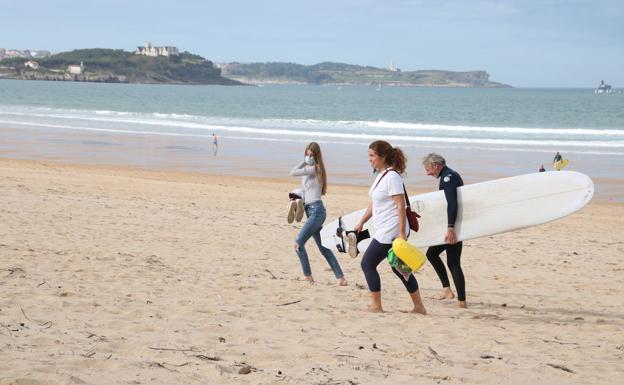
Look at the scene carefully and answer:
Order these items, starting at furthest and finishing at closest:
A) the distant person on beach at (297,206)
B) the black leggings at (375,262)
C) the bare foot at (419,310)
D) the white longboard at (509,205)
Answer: the distant person on beach at (297,206) → the white longboard at (509,205) → the bare foot at (419,310) → the black leggings at (375,262)

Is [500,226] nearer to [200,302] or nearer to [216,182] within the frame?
[200,302]

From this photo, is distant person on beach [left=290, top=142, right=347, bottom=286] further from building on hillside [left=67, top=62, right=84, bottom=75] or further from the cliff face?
building on hillside [left=67, top=62, right=84, bottom=75]

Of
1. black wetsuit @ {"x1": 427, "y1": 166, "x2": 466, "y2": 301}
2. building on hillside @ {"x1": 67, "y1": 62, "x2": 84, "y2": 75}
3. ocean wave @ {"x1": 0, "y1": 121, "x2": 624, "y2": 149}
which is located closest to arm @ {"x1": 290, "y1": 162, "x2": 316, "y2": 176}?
black wetsuit @ {"x1": 427, "y1": 166, "x2": 466, "y2": 301}

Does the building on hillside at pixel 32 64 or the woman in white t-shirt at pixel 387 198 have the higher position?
the building on hillside at pixel 32 64

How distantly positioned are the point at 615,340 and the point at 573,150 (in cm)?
2671

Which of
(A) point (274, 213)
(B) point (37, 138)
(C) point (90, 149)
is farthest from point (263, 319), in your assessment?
(B) point (37, 138)

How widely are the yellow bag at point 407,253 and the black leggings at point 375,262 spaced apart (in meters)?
0.14

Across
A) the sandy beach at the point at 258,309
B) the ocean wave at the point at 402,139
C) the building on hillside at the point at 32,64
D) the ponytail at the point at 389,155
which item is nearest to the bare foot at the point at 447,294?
the sandy beach at the point at 258,309

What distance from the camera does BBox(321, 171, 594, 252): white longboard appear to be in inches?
280

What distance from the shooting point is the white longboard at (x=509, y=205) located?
7109 mm

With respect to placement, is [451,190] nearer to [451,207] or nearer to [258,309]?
[451,207]

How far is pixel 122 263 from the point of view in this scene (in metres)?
7.87

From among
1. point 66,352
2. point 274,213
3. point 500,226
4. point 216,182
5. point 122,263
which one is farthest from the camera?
point 216,182

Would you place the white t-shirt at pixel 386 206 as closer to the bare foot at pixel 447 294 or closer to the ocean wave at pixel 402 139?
the bare foot at pixel 447 294
